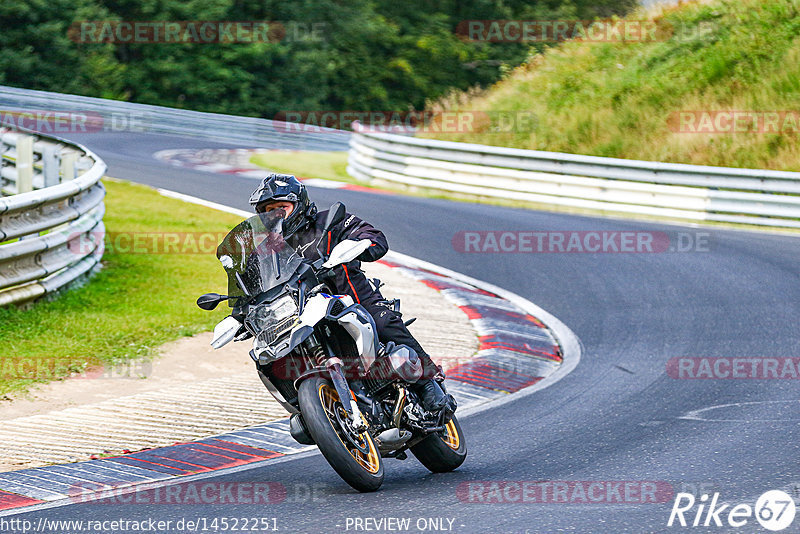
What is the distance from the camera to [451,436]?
22.2 feet

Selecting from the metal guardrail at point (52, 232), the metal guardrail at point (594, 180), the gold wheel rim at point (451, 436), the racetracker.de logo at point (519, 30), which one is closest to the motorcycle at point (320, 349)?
the gold wheel rim at point (451, 436)

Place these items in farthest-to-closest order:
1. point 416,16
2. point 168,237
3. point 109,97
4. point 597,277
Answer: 1. point 416,16
2. point 109,97
3. point 168,237
4. point 597,277

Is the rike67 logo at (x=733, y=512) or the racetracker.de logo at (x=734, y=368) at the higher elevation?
the rike67 logo at (x=733, y=512)

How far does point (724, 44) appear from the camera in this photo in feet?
85.0

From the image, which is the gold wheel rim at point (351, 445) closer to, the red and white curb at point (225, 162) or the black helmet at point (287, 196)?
the black helmet at point (287, 196)

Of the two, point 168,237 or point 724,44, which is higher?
point 724,44

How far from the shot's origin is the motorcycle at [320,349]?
5.68 meters

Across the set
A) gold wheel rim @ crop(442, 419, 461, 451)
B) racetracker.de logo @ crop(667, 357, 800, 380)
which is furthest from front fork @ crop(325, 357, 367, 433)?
racetracker.de logo @ crop(667, 357, 800, 380)

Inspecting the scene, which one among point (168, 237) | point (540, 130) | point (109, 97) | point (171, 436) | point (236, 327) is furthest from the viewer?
point (109, 97)

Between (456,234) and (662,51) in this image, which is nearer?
(456,234)

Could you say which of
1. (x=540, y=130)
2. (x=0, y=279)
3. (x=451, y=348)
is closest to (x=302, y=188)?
(x=451, y=348)

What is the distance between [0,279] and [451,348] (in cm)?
439

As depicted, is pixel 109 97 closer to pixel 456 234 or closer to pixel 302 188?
pixel 456 234

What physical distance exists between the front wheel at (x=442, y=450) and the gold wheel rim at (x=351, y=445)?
588 millimetres
